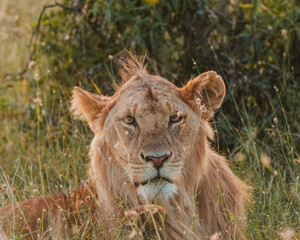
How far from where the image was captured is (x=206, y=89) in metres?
3.55

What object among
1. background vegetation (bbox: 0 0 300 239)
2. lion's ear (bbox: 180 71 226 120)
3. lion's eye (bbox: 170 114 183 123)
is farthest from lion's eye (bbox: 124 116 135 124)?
background vegetation (bbox: 0 0 300 239)

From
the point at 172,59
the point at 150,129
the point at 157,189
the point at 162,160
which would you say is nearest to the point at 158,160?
the point at 162,160

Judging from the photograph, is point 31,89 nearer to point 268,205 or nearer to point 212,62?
point 212,62

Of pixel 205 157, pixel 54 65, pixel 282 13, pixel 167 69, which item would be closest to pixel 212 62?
pixel 167 69

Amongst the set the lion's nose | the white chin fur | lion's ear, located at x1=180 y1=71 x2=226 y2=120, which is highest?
lion's ear, located at x1=180 y1=71 x2=226 y2=120

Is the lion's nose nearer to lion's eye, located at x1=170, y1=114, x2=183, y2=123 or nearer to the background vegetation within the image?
lion's eye, located at x1=170, y1=114, x2=183, y2=123

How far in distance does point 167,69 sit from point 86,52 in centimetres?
87

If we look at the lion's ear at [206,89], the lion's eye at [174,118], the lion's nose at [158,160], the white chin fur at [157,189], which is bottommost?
the white chin fur at [157,189]

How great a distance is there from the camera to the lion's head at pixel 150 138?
3.10m

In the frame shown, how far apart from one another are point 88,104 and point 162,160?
76cm

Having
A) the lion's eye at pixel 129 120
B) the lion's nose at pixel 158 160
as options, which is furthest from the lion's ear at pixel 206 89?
the lion's nose at pixel 158 160

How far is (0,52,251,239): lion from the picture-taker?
10.3 ft

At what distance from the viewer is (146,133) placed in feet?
10.6

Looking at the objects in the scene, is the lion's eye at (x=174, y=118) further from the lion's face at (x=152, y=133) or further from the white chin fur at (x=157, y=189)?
the white chin fur at (x=157, y=189)
